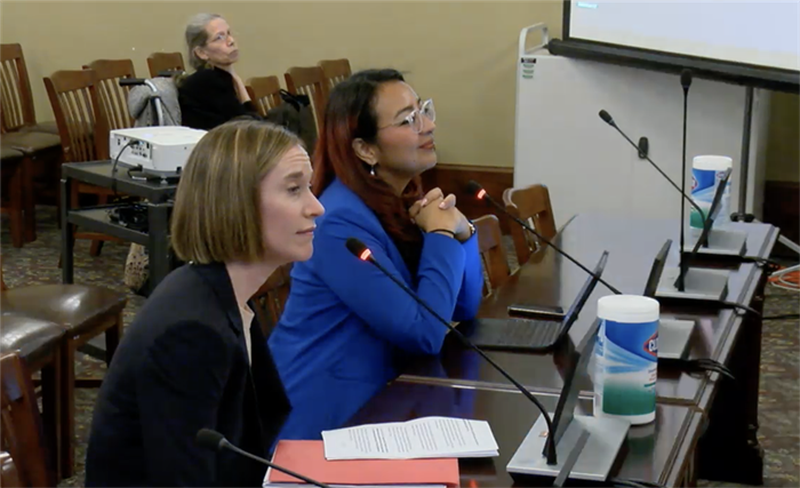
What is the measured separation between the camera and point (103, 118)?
5359 millimetres

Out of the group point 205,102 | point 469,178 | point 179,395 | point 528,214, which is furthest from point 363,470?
point 469,178

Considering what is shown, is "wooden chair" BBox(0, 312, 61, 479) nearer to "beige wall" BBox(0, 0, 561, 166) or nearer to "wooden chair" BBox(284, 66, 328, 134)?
"wooden chair" BBox(284, 66, 328, 134)

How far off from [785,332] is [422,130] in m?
2.54

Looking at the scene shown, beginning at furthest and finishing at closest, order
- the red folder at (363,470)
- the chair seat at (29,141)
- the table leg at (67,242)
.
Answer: the chair seat at (29,141)
the table leg at (67,242)
the red folder at (363,470)

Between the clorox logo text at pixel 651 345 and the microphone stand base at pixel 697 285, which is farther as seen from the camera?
the microphone stand base at pixel 697 285

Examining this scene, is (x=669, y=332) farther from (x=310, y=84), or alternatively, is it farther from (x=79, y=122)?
(x=79, y=122)

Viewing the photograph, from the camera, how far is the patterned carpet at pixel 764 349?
3.30 metres

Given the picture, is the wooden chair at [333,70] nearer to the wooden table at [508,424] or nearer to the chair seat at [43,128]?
the chair seat at [43,128]

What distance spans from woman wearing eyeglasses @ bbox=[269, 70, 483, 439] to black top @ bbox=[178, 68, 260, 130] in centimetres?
258

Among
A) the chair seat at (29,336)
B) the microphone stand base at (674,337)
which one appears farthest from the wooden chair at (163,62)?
the microphone stand base at (674,337)

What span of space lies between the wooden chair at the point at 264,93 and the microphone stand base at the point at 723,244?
2689 mm

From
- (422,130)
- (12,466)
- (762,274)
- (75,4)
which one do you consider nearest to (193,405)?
(12,466)

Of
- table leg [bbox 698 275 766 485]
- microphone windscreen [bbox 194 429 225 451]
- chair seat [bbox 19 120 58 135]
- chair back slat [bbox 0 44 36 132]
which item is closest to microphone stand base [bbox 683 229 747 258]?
table leg [bbox 698 275 766 485]

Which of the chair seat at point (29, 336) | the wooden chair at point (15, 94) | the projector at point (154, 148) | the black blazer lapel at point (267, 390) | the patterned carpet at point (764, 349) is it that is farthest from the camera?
the wooden chair at point (15, 94)
